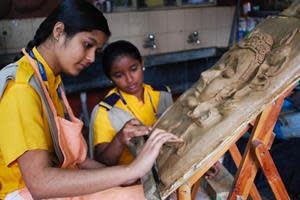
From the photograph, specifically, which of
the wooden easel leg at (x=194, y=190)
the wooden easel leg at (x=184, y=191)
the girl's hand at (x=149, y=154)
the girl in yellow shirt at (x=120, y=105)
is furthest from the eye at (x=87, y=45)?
the wooden easel leg at (x=194, y=190)

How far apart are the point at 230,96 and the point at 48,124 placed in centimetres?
71

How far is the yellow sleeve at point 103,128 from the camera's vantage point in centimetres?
172

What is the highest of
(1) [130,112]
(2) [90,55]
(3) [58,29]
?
(3) [58,29]

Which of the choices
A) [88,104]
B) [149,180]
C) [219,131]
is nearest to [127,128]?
[149,180]

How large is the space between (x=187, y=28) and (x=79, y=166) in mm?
2956

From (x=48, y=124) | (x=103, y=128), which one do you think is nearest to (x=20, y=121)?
(x=48, y=124)

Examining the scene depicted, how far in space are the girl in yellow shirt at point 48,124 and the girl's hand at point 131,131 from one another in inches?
10.2

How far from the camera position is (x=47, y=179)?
40.5 inches

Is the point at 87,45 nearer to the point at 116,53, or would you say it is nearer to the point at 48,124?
the point at 48,124

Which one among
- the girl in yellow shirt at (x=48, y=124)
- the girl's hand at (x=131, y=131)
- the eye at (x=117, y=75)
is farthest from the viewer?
the eye at (x=117, y=75)

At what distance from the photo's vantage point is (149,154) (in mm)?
1114

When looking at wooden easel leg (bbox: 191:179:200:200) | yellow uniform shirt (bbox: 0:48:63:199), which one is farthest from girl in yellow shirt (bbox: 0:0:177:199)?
wooden easel leg (bbox: 191:179:200:200)

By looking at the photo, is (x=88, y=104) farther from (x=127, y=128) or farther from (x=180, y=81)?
(x=127, y=128)

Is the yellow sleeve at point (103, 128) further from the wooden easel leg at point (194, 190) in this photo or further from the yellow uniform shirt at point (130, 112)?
the wooden easel leg at point (194, 190)
